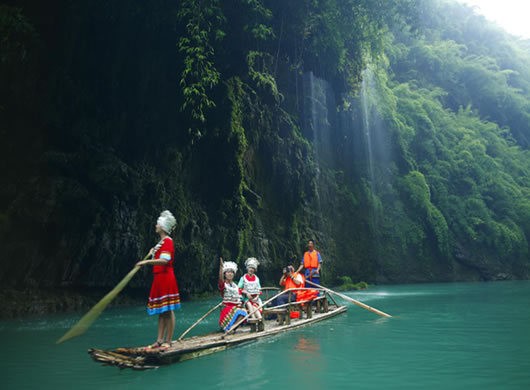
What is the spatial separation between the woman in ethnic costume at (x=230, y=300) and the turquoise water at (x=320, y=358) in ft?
2.27

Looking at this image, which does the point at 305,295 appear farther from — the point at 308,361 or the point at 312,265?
the point at 308,361

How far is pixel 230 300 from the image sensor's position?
7840 millimetres

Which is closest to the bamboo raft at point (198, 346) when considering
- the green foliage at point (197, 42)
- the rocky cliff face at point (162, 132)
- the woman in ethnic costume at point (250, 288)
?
the woman in ethnic costume at point (250, 288)

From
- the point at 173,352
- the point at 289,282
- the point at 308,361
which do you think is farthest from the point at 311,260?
the point at 173,352

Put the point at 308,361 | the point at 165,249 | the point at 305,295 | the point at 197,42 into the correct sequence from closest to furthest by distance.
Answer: the point at 165,249
the point at 308,361
the point at 305,295
the point at 197,42

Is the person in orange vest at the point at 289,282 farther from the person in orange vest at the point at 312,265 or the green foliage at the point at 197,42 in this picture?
the green foliage at the point at 197,42

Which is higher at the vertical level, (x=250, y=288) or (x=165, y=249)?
(x=165, y=249)

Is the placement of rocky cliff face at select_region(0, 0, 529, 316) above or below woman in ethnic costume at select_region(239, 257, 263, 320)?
above

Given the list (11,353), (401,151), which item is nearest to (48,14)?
(11,353)

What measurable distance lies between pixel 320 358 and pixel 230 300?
218 centimetres

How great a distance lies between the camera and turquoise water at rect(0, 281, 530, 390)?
4965 millimetres

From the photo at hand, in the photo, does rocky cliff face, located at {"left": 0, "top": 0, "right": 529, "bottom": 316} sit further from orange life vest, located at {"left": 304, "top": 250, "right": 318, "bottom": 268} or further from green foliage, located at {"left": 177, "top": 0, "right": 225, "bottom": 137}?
orange life vest, located at {"left": 304, "top": 250, "right": 318, "bottom": 268}

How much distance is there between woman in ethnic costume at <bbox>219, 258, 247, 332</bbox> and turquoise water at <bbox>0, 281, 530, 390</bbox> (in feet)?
2.27

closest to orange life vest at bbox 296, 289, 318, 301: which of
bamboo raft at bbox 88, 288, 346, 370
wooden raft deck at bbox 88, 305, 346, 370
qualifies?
bamboo raft at bbox 88, 288, 346, 370
